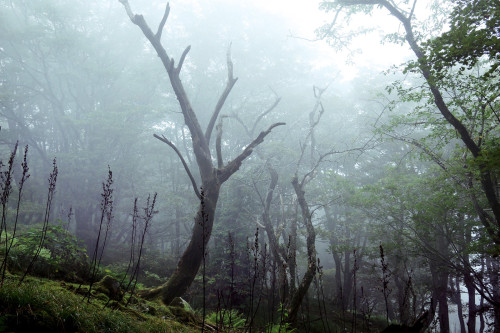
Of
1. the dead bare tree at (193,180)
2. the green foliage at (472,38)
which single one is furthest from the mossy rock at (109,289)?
the green foliage at (472,38)

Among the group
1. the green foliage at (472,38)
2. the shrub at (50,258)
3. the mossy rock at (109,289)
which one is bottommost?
the mossy rock at (109,289)

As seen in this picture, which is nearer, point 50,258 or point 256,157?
point 50,258

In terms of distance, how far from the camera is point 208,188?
673 centimetres

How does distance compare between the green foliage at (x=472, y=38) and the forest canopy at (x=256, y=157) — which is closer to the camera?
the green foliage at (x=472, y=38)

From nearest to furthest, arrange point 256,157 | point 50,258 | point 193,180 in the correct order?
point 50,258 < point 193,180 < point 256,157

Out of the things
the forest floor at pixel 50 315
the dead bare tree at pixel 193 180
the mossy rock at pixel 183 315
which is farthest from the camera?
the dead bare tree at pixel 193 180

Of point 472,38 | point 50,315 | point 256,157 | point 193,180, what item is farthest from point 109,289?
point 256,157

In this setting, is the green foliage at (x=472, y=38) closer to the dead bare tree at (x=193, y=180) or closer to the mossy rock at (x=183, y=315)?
the dead bare tree at (x=193, y=180)

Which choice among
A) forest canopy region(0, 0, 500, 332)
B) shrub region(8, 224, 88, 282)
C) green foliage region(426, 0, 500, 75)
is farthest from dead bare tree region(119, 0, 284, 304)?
green foliage region(426, 0, 500, 75)

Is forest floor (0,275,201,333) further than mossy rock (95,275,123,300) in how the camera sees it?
No

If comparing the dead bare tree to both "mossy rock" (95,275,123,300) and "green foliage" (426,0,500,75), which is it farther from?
"green foliage" (426,0,500,75)

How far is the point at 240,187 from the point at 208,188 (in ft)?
27.6

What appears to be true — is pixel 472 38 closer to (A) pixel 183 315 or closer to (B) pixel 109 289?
(A) pixel 183 315

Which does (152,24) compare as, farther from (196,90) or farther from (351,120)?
(351,120)
